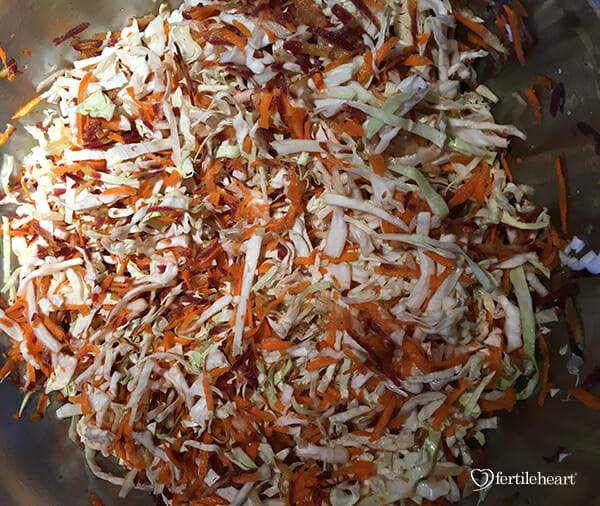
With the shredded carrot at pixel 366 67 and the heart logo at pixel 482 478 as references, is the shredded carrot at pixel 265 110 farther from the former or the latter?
the heart logo at pixel 482 478

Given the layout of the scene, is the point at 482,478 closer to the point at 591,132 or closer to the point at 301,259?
the point at 301,259

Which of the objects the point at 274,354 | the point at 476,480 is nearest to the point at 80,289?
the point at 274,354

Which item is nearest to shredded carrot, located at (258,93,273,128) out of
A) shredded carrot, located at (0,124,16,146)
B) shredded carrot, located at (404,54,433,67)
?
shredded carrot, located at (404,54,433,67)

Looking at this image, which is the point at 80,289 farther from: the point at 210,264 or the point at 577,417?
the point at 577,417

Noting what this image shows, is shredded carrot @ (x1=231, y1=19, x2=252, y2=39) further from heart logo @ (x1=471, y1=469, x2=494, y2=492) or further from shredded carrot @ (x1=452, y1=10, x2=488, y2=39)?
heart logo @ (x1=471, y1=469, x2=494, y2=492)

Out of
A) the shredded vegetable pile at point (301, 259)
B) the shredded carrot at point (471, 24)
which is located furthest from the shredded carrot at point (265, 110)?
the shredded carrot at point (471, 24)
